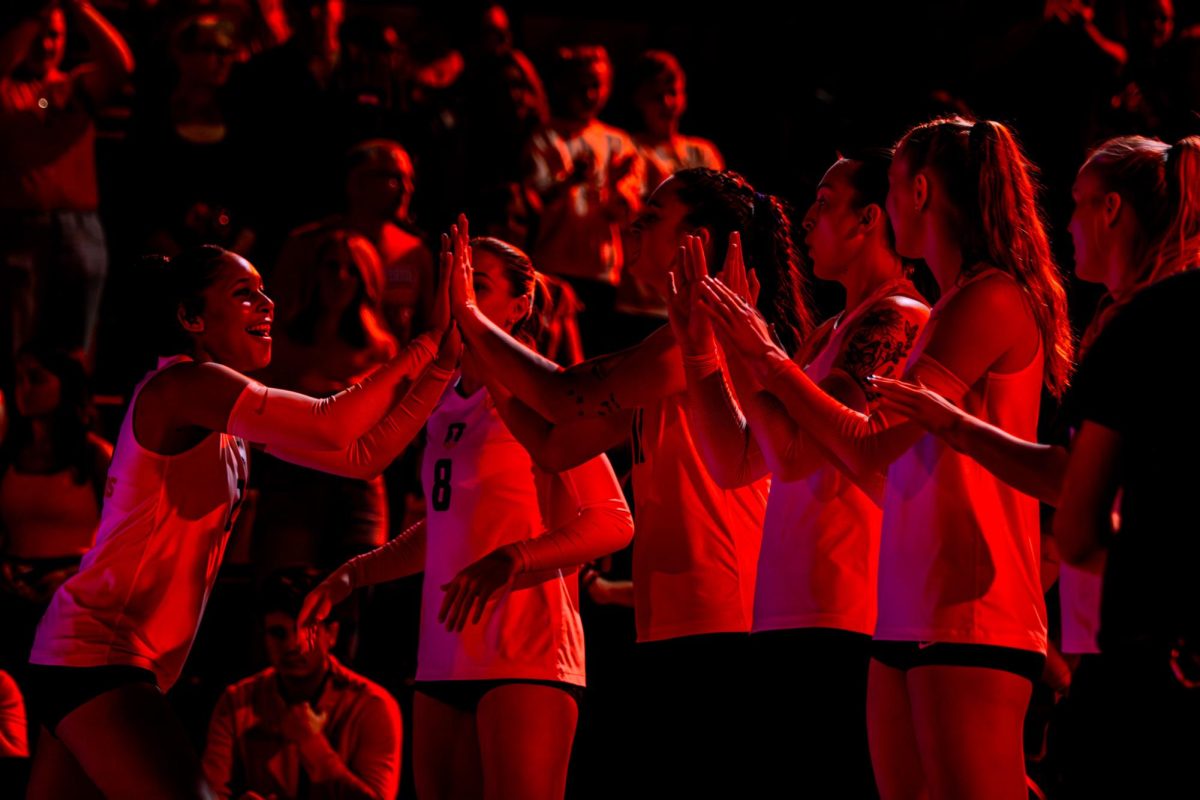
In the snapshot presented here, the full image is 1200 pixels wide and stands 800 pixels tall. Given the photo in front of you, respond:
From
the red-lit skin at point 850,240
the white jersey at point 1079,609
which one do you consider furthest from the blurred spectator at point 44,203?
the white jersey at point 1079,609

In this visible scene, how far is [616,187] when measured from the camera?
6.89 meters

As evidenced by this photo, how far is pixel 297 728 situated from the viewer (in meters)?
4.75

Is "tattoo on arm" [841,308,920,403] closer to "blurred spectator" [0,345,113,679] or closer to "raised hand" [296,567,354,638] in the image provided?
"raised hand" [296,567,354,638]

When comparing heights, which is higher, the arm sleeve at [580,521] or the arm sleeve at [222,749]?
the arm sleeve at [580,521]

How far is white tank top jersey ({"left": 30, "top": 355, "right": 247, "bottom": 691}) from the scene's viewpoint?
10.6 ft

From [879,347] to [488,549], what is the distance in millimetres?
1088

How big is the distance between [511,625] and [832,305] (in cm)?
378

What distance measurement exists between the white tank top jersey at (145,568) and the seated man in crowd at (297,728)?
1374 mm

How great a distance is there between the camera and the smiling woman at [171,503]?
10.3 feet

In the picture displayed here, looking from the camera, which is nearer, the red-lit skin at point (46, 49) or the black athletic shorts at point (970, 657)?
the black athletic shorts at point (970, 657)

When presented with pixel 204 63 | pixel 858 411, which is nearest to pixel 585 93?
pixel 204 63

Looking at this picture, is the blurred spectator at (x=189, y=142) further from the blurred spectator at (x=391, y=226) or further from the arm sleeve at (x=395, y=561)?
the arm sleeve at (x=395, y=561)

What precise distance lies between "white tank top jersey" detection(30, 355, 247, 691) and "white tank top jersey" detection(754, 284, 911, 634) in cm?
120

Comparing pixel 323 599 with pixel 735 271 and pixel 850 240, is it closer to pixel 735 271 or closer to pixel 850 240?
pixel 735 271
